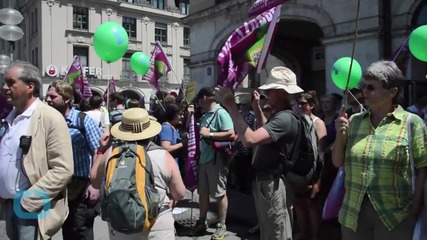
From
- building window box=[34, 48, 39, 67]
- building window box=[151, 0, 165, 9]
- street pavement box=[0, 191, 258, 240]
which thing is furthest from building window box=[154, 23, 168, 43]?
street pavement box=[0, 191, 258, 240]

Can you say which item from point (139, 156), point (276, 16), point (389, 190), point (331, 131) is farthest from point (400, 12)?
point (139, 156)

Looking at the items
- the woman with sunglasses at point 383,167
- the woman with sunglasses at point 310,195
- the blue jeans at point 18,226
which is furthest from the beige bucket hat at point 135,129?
the woman with sunglasses at point 310,195

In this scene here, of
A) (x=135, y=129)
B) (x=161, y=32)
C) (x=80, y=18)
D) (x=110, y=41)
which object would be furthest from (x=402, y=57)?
(x=161, y=32)

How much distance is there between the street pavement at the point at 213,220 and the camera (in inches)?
215

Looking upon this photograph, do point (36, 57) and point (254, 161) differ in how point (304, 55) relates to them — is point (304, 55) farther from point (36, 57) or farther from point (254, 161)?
point (36, 57)

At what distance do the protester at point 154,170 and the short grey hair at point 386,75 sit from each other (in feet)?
4.80

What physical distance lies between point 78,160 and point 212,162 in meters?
1.94

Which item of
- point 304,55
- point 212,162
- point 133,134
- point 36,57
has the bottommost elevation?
point 212,162

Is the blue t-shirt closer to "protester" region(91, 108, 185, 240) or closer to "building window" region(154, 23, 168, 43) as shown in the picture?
"protester" region(91, 108, 185, 240)

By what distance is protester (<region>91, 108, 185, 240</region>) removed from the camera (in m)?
2.83

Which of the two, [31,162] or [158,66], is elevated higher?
[158,66]

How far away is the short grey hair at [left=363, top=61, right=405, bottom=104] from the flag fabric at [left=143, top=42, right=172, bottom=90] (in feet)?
23.3

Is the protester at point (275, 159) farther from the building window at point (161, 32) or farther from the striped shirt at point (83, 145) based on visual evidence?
the building window at point (161, 32)

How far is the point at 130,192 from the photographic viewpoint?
257cm
